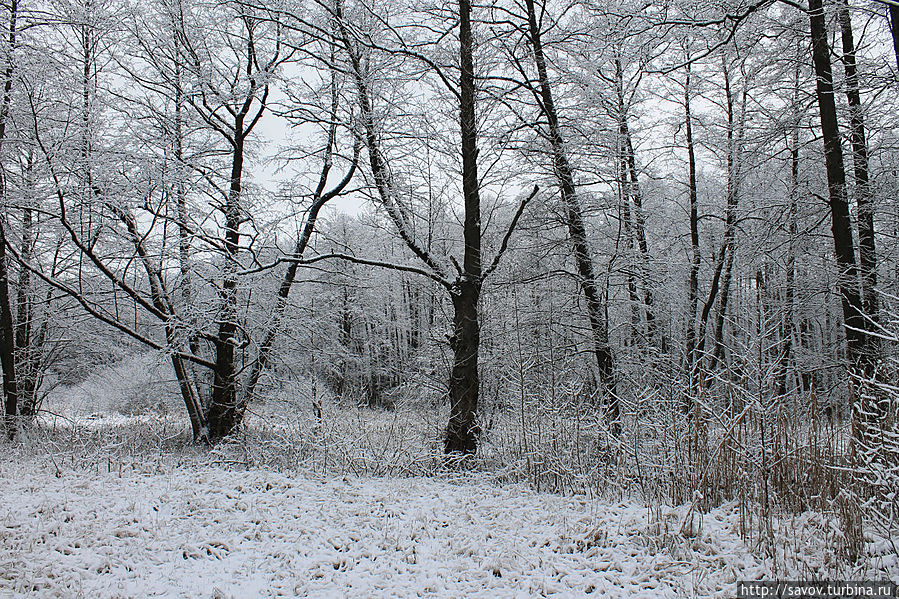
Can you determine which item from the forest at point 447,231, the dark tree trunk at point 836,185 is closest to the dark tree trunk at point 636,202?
the forest at point 447,231

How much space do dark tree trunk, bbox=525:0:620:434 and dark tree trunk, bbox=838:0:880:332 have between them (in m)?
3.55

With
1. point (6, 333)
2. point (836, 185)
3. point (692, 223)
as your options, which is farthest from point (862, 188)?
point (6, 333)

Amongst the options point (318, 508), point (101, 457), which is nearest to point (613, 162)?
point (318, 508)

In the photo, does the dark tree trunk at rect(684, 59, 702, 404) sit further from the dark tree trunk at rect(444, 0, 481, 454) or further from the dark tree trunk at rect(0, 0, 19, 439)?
the dark tree trunk at rect(0, 0, 19, 439)

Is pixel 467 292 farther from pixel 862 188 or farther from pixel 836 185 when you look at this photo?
pixel 862 188

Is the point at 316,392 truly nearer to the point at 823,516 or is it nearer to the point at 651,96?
the point at 823,516

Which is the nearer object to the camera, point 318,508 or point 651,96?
point 318,508

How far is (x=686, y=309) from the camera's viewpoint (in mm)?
9164

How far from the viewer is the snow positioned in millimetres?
3336

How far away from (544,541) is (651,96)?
1144 cm

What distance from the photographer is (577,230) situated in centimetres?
836

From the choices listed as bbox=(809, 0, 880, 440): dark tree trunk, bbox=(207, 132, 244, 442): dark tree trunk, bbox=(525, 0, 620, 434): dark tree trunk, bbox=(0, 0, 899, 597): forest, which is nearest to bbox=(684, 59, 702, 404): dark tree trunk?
bbox=(0, 0, 899, 597): forest

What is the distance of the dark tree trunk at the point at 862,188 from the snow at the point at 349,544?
4.94 metres

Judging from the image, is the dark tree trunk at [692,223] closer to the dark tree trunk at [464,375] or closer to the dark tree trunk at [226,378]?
the dark tree trunk at [464,375]
